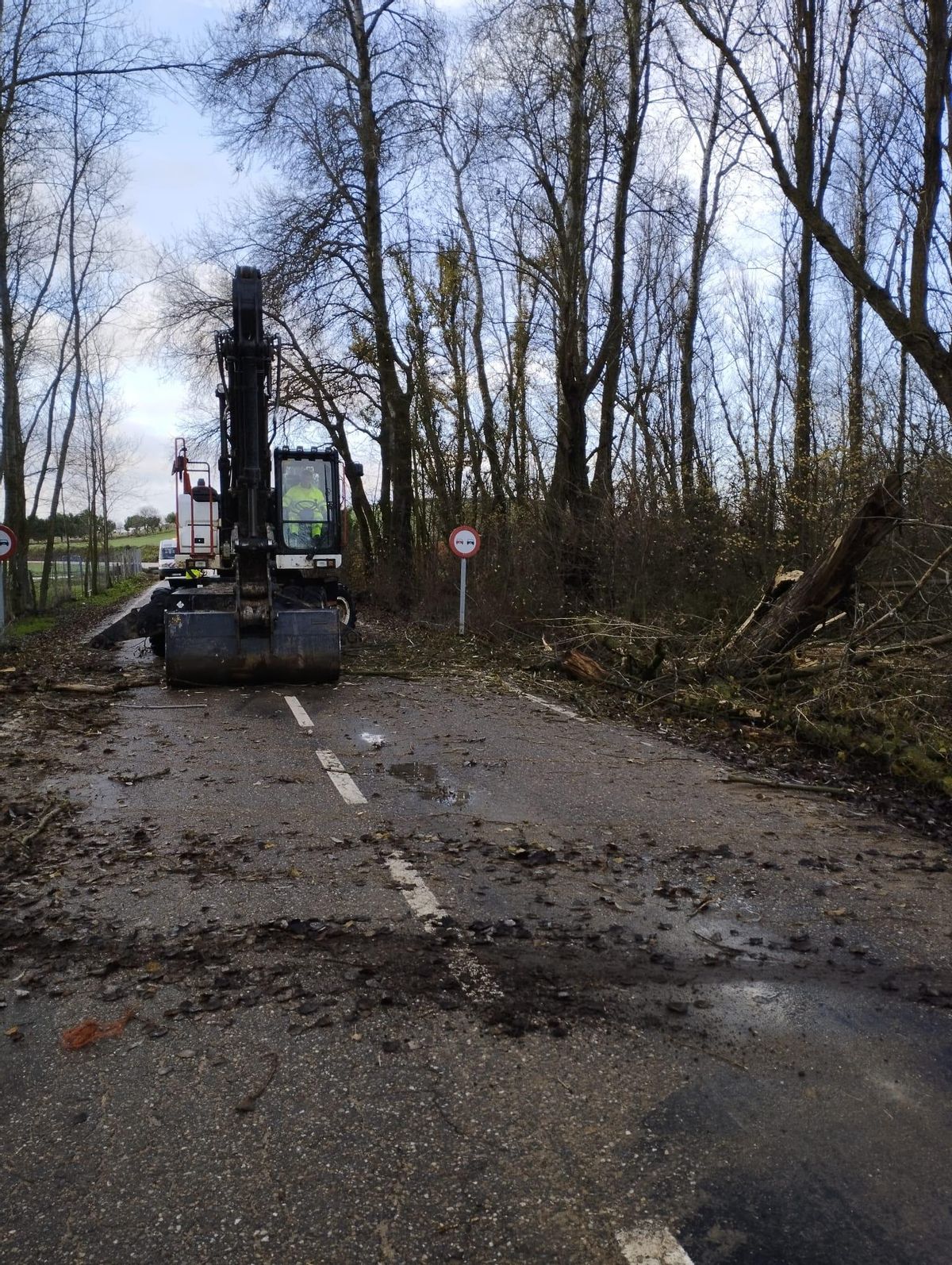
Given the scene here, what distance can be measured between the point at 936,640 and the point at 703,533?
277 inches

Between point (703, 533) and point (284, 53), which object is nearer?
point (703, 533)

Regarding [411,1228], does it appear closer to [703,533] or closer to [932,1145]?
[932,1145]

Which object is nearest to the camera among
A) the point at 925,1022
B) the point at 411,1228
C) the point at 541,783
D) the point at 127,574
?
the point at 411,1228

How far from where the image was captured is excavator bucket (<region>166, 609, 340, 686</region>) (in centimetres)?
1280

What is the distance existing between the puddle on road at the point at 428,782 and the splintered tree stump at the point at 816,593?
4845mm

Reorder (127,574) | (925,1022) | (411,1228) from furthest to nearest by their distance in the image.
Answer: (127,574) < (925,1022) < (411,1228)

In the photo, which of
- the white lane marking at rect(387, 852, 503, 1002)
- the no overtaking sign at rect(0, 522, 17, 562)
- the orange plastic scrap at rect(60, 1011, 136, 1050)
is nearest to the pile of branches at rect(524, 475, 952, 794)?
the white lane marking at rect(387, 852, 503, 1002)

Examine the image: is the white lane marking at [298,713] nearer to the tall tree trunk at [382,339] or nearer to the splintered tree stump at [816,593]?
the splintered tree stump at [816,593]

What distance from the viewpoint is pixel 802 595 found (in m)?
11.4

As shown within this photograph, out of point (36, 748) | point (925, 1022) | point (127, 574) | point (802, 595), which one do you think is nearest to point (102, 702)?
point (36, 748)

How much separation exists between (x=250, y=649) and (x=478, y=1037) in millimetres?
9869

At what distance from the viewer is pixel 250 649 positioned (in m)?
13.0

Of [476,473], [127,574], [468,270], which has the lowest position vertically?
[127,574]

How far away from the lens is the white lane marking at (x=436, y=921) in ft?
13.4
